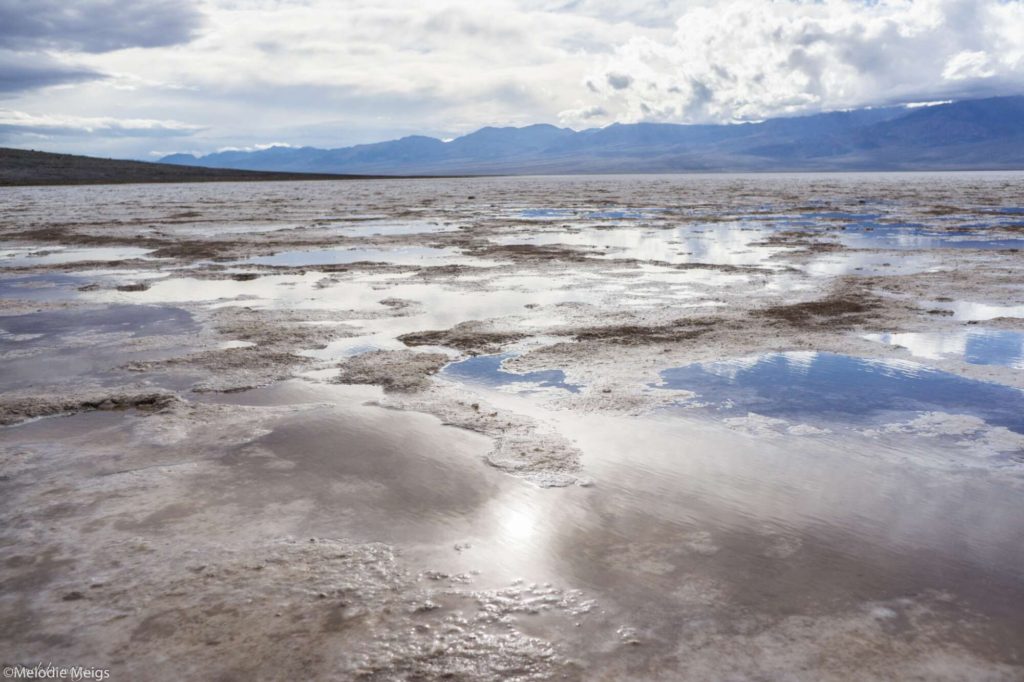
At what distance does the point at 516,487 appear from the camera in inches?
228

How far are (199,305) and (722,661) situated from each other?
38.9ft

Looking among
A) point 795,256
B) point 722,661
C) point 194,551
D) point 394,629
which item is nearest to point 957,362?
point 722,661

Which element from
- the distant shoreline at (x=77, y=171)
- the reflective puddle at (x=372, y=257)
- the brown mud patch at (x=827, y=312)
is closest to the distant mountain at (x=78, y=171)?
the distant shoreline at (x=77, y=171)

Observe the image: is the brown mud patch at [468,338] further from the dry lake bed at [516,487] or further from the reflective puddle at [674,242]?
the reflective puddle at [674,242]

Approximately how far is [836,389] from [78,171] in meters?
127

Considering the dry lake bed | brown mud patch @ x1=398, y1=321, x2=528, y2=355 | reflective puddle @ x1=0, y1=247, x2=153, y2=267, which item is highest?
reflective puddle @ x1=0, y1=247, x2=153, y2=267

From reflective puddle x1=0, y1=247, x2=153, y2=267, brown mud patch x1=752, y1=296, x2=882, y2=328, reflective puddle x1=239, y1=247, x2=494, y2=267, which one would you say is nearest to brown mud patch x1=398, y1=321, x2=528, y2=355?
brown mud patch x1=752, y1=296, x2=882, y2=328

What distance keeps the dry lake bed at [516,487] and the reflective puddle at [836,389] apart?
0.16 feet

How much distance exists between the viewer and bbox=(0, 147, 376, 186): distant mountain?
3947 inches

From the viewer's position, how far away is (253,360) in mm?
9352

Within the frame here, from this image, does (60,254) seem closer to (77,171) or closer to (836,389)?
(836,389)

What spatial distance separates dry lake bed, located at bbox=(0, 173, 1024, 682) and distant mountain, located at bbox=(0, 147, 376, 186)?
331 ft

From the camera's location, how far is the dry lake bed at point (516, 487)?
3881 mm

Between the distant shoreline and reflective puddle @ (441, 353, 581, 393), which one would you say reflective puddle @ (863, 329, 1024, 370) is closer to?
reflective puddle @ (441, 353, 581, 393)
